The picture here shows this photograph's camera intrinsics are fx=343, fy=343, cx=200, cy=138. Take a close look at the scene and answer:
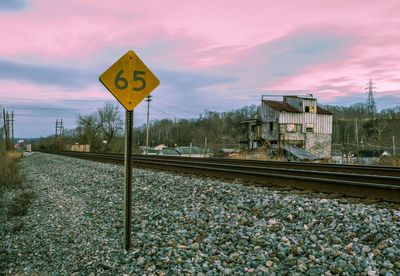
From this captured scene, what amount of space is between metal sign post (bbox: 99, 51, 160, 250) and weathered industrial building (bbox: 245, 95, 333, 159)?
3466 centimetres

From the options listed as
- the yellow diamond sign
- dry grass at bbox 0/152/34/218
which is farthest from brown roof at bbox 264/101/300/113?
the yellow diamond sign

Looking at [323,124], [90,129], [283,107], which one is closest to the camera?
[283,107]

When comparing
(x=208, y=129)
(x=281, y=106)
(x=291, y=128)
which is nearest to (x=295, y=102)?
(x=281, y=106)

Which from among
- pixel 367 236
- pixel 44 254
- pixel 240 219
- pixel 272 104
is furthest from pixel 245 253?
pixel 272 104

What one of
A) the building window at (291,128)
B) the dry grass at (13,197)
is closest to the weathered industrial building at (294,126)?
the building window at (291,128)

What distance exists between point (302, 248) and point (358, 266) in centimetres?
82

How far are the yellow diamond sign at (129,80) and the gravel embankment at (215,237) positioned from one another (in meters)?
2.50

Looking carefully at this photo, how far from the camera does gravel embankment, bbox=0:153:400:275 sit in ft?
14.8

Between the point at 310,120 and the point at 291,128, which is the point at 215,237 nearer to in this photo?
the point at 291,128

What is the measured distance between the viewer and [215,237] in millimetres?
5707

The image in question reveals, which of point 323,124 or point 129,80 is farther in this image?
point 323,124

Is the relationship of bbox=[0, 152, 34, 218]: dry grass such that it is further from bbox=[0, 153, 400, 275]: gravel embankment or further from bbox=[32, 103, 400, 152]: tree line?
bbox=[32, 103, 400, 152]: tree line

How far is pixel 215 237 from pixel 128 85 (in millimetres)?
2953

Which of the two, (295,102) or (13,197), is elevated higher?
(295,102)
